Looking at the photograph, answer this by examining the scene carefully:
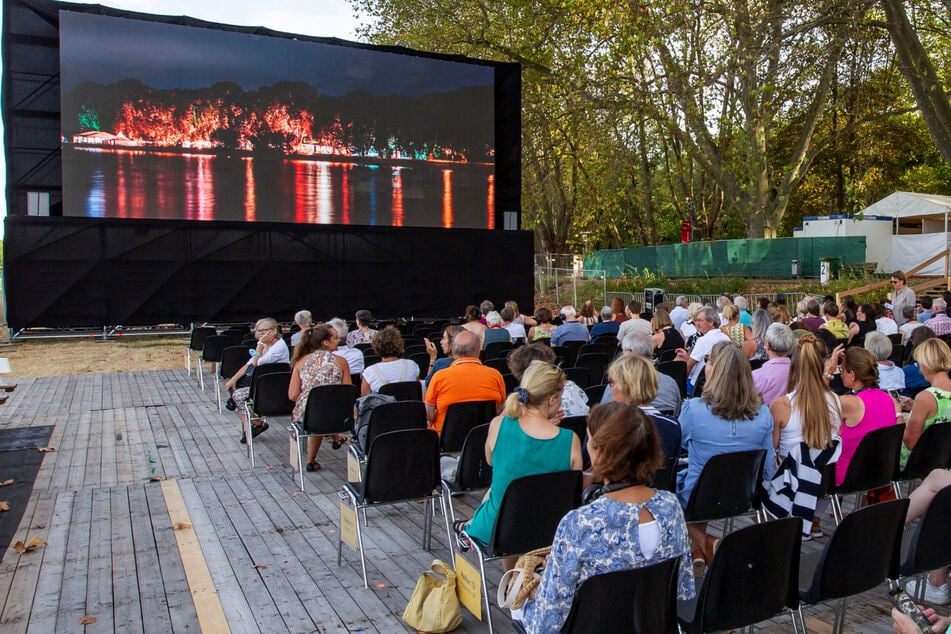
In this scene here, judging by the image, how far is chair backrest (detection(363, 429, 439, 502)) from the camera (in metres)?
3.87

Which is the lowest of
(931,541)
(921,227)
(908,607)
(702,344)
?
(908,607)

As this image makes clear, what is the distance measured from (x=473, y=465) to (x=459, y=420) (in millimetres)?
789

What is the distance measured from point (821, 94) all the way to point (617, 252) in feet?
36.1

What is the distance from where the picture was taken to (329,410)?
5.57 meters

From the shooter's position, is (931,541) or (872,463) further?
(872,463)

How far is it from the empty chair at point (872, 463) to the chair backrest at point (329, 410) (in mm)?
3398

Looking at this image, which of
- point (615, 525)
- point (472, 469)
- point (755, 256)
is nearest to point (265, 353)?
point (472, 469)

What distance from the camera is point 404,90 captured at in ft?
54.1

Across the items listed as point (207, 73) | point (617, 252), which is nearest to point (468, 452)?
point (207, 73)

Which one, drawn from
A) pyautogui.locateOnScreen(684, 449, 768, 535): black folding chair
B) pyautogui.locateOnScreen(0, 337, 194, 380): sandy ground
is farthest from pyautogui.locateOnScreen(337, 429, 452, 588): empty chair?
pyautogui.locateOnScreen(0, 337, 194, 380): sandy ground

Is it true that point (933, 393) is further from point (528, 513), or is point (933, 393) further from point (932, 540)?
point (528, 513)

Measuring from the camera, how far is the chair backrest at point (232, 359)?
8.27 metres

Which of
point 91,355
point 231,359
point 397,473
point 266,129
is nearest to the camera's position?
point 397,473

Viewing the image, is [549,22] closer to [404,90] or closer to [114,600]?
[404,90]
